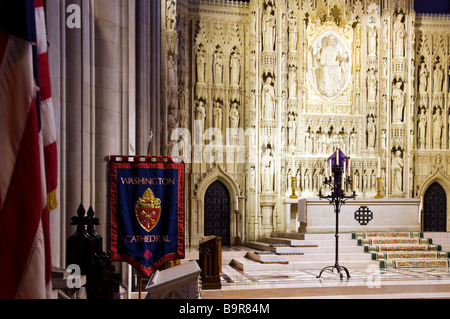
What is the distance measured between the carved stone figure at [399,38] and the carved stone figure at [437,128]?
2925 mm

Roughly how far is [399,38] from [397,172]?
5363 mm

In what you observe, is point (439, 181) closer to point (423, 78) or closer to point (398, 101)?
point (398, 101)

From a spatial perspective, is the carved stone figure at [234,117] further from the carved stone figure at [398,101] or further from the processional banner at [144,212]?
the processional banner at [144,212]

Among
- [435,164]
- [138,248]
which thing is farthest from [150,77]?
[435,164]

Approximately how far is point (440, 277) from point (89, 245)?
974 cm

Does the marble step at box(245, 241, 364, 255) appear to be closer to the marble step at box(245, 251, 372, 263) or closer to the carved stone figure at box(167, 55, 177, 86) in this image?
the marble step at box(245, 251, 372, 263)

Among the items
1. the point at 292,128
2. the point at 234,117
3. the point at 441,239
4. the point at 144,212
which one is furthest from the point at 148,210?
the point at 292,128

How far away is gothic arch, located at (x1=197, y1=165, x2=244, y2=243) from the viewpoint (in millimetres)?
19344

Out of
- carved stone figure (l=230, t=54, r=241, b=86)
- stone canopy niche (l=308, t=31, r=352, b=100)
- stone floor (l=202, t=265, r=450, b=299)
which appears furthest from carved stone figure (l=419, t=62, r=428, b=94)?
stone floor (l=202, t=265, r=450, b=299)

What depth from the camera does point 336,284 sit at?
10328 millimetres

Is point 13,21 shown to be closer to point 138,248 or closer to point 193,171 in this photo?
point 138,248

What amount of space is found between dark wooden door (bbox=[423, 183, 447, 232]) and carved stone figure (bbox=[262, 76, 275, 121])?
735 cm

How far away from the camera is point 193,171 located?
1938cm

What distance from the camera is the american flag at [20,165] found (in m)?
1.89
